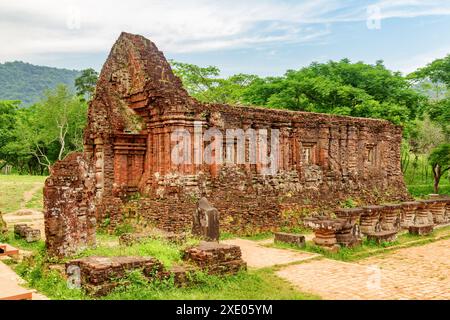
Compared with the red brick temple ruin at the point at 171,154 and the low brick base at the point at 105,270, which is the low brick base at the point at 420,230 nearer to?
the red brick temple ruin at the point at 171,154

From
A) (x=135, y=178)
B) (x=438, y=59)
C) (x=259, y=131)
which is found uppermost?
(x=438, y=59)

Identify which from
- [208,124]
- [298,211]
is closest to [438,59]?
[298,211]

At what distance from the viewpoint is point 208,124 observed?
14.5 m

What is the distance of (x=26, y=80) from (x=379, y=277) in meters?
101

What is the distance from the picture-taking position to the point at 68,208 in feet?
29.4

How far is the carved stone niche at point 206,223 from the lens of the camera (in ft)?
38.0

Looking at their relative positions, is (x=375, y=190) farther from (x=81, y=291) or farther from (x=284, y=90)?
(x=81, y=291)

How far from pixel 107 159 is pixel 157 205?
231 centimetres

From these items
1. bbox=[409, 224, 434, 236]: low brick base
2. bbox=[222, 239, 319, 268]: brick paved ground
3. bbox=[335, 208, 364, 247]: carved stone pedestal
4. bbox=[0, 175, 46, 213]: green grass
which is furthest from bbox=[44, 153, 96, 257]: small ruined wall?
bbox=[0, 175, 46, 213]: green grass

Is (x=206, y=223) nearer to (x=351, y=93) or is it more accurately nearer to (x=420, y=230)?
(x=420, y=230)

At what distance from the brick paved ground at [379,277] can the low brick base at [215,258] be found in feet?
3.61

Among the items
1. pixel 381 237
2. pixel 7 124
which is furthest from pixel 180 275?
pixel 7 124

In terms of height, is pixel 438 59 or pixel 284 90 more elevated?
pixel 438 59

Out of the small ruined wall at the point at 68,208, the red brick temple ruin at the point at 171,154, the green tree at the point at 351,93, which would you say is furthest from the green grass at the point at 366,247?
the green tree at the point at 351,93
